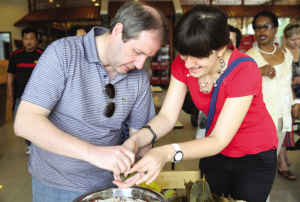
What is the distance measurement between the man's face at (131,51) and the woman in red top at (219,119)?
0.44 feet

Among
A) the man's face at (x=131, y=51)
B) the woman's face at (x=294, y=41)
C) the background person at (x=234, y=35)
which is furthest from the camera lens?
the woman's face at (x=294, y=41)

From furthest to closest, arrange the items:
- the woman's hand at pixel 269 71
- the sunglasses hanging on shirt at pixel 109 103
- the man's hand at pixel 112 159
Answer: the woman's hand at pixel 269 71
the sunglasses hanging on shirt at pixel 109 103
the man's hand at pixel 112 159

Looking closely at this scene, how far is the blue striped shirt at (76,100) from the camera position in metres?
1.09

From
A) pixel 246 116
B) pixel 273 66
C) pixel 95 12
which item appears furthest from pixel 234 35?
pixel 95 12

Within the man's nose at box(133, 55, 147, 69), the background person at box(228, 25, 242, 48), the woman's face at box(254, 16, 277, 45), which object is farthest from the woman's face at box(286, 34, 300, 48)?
the man's nose at box(133, 55, 147, 69)

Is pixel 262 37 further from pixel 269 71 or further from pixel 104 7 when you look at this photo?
pixel 104 7

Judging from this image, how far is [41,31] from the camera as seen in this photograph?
1146 centimetres

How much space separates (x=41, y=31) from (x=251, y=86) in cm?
1165

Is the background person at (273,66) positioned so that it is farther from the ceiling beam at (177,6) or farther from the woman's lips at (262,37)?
the ceiling beam at (177,6)

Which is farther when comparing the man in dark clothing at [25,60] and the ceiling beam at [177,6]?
the ceiling beam at [177,6]

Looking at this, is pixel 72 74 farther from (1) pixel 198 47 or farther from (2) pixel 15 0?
(2) pixel 15 0

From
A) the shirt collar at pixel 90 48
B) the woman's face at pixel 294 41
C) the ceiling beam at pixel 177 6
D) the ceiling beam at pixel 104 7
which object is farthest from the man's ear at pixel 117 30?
the ceiling beam at pixel 177 6

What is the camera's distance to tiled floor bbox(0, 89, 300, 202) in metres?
3.08

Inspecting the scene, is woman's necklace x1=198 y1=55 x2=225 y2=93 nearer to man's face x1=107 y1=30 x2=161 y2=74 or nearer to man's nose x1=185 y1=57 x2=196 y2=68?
man's nose x1=185 y1=57 x2=196 y2=68
